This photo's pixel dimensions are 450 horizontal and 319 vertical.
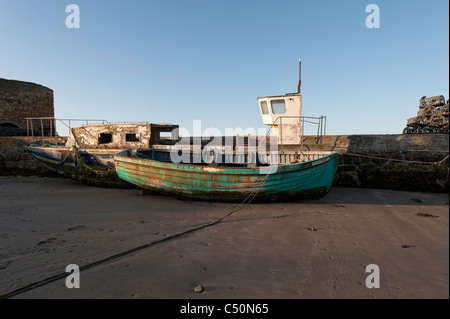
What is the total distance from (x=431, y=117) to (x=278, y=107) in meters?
18.8

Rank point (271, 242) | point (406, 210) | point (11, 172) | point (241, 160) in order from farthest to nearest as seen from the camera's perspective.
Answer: point (11, 172), point (241, 160), point (406, 210), point (271, 242)

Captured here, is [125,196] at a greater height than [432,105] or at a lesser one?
lesser

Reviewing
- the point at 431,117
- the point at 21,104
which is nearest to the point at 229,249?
the point at 431,117

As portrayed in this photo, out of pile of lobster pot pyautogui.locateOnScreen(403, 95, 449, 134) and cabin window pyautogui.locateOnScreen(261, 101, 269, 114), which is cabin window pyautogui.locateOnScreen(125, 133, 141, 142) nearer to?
cabin window pyautogui.locateOnScreen(261, 101, 269, 114)

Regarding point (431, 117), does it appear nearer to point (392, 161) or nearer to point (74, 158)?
point (392, 161)

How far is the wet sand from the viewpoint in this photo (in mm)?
3020

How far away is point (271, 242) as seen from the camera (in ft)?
15.4

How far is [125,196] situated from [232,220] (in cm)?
513

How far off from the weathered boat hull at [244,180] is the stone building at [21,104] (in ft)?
71.4

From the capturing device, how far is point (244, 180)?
7695 millimetres

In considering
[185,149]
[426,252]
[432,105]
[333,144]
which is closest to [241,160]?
[185,149]

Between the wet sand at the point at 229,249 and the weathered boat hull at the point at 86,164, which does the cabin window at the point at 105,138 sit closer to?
the weathered boat hull at the point at 86,164

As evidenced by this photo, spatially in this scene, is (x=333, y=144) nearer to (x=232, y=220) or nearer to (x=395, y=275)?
(x=232, y=220)
